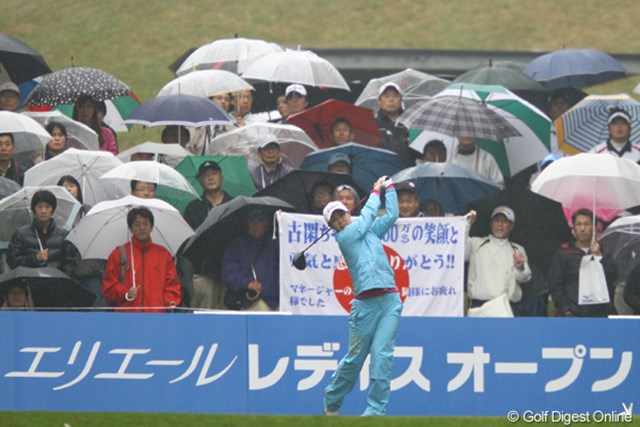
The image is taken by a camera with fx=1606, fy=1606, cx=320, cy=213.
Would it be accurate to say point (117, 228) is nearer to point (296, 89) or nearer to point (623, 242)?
point (296, 89)

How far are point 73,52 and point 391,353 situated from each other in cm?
2016

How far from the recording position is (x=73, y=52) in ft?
105

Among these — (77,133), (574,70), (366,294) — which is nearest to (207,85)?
(77,133)

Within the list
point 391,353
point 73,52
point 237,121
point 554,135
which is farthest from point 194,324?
point 73,52

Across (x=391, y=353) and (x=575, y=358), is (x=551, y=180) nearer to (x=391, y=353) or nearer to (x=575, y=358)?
(x=575, y=358)

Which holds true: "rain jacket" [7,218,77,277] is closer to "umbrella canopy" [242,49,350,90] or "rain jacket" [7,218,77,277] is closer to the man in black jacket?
the man in black jacket

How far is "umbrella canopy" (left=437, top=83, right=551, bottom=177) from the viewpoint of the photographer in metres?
18.1

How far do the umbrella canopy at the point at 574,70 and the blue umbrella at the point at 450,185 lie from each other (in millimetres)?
5429

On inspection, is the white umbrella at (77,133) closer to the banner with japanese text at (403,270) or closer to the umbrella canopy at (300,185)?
the umbrella canopy at (300,185)

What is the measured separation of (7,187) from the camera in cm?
1587

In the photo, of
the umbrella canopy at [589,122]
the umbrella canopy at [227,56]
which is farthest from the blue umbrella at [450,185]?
the umbrella canopy at [227,56]

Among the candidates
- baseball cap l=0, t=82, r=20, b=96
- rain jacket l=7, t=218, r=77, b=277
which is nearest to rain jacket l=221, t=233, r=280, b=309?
rain jacket l=7, t=218, r=77, b=277

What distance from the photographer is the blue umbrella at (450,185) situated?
1611 centimetres

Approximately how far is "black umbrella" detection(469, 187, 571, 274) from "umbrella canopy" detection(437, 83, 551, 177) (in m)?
2.36
